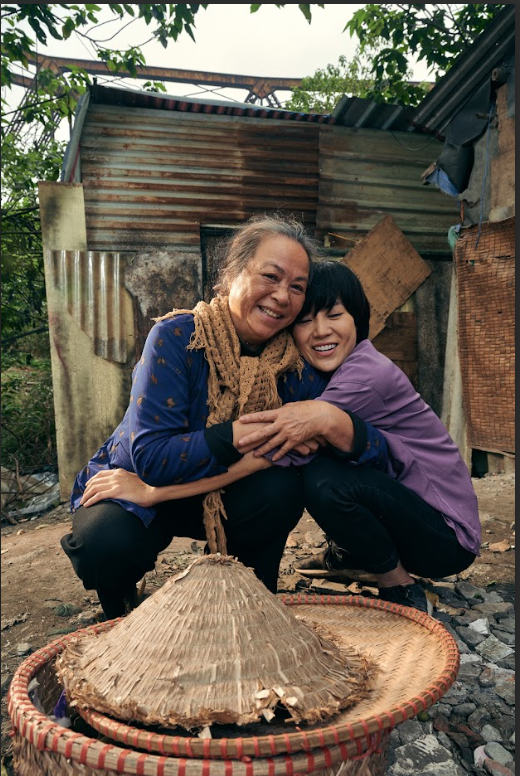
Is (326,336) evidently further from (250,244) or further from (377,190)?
(377,190)

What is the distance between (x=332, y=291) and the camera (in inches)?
96.4

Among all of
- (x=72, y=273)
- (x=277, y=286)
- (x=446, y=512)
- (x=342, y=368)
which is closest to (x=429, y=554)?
(x=446, y=512)

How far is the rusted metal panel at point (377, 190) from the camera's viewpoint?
262 inches

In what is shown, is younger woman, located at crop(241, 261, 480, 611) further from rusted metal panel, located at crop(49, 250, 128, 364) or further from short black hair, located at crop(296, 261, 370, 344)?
rusted metal panel, located at crop(49, 250, 128, 364)

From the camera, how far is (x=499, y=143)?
17.1 ft

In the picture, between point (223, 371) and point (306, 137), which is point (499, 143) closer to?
point (306, 137)

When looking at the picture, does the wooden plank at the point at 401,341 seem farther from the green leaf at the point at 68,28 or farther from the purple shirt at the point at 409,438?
the purple shirt at the point at 409,438

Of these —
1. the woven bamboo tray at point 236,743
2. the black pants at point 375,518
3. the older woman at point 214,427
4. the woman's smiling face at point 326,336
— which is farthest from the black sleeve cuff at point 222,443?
the woven bamboo tray at point 236,743

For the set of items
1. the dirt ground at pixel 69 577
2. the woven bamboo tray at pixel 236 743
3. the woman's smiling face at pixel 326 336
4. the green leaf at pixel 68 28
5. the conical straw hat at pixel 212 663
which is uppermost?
the green leaf at pixel 68 28

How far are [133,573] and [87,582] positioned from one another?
162 mm

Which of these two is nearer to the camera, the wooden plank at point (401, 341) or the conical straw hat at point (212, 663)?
the conical straw hat at point (212, 663)

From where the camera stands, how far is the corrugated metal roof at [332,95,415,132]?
631cm

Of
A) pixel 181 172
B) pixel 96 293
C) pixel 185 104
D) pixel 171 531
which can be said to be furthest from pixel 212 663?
pixel 185 104

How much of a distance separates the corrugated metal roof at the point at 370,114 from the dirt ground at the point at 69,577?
12.8 ft
